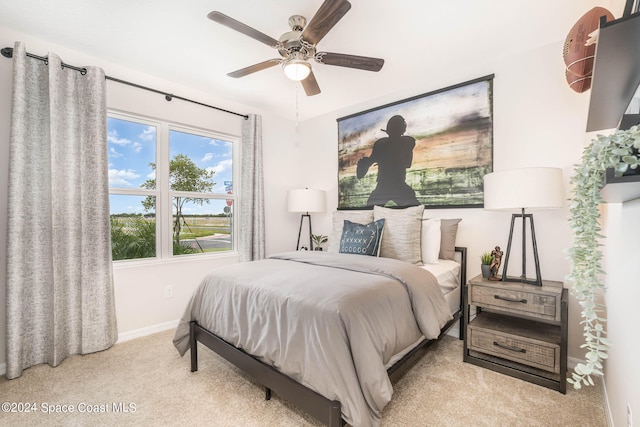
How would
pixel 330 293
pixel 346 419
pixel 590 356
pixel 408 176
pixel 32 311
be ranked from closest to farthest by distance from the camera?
pixel 590 356 < pixel 346 419 < pixel 330 293 < pixel 32 311 < pixel 408 176

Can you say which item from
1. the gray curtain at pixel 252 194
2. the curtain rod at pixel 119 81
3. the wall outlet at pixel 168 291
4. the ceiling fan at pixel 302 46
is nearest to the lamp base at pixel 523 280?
the ceiling fan at pixel 302 46

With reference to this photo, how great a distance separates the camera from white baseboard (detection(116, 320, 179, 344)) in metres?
2.69

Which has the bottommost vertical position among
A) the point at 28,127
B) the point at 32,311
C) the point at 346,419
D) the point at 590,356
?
the point at 346,419

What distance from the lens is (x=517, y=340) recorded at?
198 centimetres

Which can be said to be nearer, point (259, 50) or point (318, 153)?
point (259, 50)

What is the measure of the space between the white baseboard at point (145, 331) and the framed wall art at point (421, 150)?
243 cm

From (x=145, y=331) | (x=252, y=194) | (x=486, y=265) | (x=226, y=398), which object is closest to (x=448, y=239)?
(x=486, y=265)

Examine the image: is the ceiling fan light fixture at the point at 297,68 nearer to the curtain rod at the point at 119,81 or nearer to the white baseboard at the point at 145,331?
the curtain rod at the point at 119,81

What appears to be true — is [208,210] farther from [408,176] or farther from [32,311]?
[408,176]

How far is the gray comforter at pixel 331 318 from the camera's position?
1340 millimetres

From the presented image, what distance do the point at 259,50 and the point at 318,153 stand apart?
1802mm

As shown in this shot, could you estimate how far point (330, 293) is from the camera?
1.55m

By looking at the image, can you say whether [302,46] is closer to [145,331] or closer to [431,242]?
[431,242]

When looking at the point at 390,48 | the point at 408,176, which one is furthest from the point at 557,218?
the point at 390,48
